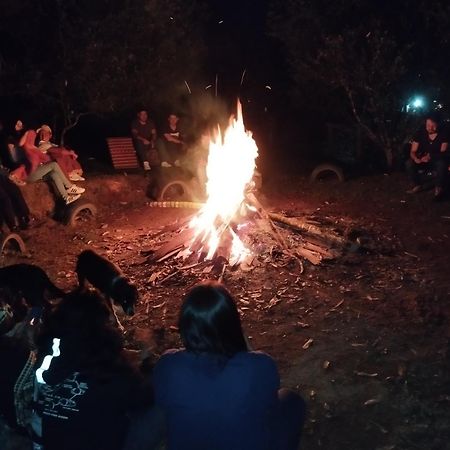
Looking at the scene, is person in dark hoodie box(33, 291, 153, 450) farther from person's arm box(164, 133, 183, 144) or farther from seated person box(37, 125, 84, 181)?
person's arm box(164, 133, 183, 144)

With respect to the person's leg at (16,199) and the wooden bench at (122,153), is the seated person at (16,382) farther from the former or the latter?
the wooden bench at (122,153)

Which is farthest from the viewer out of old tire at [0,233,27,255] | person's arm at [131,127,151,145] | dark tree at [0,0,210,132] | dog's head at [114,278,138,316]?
person's arm at [131,127,151,145]

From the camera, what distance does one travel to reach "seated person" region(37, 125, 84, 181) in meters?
11.1

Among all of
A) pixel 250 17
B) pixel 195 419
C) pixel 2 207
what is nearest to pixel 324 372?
pixel 195 419

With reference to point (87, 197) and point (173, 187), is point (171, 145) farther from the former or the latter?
point (87, 197)

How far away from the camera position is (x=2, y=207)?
30.9ft

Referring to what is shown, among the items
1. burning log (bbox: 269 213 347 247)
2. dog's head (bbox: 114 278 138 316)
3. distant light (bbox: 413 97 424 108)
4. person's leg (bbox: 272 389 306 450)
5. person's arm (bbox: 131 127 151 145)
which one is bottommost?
burning log (bbox: 269 213 347 247)

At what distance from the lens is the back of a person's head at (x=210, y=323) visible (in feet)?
9.48

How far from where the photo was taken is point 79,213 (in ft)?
34.8

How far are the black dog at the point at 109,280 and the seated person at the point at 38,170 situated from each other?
14.1 ft

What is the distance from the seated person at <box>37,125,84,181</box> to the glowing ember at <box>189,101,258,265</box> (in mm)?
3170

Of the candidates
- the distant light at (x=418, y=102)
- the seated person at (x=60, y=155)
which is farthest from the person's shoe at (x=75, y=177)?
the distant light at (x=418, y=102)

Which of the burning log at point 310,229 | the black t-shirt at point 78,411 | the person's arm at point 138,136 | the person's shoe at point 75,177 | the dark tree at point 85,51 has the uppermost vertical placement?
Result: the dark tree at point 85,51

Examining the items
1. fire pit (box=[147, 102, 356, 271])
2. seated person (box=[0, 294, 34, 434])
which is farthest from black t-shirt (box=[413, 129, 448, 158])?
seated person (box=[0, 294, 34, 434])
